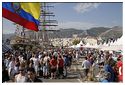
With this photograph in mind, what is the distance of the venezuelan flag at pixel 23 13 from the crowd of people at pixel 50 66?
3.25 ft

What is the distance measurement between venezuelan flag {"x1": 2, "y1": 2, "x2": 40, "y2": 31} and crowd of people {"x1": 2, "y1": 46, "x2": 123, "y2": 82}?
991mm

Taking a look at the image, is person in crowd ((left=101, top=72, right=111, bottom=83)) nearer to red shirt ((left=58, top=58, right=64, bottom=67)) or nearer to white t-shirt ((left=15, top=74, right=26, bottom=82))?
white t-shirt ((left=15, top=74, right=26, bottom=82))

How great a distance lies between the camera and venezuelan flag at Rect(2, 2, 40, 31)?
1125cm

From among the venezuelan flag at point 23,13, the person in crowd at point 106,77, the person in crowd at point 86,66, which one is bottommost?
the person in crowd at point 106,77

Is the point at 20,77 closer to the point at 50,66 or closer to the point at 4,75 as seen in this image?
the point at 4,75

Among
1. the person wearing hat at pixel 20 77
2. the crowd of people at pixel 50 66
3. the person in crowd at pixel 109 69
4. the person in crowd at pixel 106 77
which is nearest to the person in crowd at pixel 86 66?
the crowd of people at pixel 50 66

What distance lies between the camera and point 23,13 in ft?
39.2

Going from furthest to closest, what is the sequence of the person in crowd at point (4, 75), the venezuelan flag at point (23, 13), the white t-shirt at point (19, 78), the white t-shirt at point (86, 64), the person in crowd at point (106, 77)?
the white t-shirt at point (86, 64) → the venezuelan flag at point (23, 13) → the person in crowd at point (4, 75) → the person in crowd at point (106, 77) → the white t-shirt at point (19, 78)

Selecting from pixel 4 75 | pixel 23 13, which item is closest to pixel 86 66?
pixel 23 13

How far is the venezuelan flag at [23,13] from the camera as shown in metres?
11.2

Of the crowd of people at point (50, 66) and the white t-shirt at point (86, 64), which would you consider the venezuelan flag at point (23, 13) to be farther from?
the white t-shirt at point (86, 64)

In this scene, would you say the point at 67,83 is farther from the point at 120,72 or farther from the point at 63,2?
the point at 63,2

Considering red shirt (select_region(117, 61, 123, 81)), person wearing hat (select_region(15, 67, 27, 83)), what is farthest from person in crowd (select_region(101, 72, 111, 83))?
person wearing hat (select_region(15, 67, 27, 83))

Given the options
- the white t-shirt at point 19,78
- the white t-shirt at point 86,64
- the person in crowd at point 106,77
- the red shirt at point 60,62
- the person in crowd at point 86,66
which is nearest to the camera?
the white t-shirt at point 19,78
